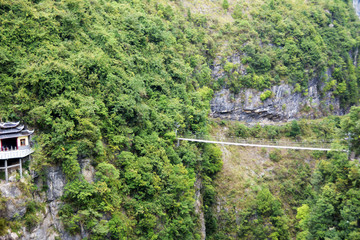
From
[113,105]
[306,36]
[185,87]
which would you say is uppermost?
[306,36]

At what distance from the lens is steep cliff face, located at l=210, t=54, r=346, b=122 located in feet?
116

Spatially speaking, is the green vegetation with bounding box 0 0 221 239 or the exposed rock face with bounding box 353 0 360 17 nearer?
the green vegetation with bounding box 0 0 221 239

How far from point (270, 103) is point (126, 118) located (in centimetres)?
1950

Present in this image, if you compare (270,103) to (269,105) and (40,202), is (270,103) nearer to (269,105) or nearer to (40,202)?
(269,105)

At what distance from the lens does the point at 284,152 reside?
33.2m

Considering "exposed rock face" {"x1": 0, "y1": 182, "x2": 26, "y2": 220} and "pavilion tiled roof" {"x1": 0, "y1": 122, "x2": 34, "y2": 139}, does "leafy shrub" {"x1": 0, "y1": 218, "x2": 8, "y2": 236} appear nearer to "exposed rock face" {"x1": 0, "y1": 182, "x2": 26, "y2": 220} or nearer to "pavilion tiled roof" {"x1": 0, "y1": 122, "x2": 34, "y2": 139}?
"exposed rock face" {"x1": 0, "y1": 182, "x2": 26, "y2": 220}

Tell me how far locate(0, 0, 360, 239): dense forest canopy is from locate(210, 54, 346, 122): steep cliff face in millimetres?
1966

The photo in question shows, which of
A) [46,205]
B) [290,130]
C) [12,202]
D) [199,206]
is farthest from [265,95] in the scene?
[12,202]

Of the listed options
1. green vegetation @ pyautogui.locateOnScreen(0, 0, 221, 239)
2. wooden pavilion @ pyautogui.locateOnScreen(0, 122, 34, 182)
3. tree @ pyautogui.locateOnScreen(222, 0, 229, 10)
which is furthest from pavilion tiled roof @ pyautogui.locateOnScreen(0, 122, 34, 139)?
tree @ pyautogui.locateOnScreen(222, 0, 229, 10)

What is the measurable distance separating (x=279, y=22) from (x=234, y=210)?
2138 cm

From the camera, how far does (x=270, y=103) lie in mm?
36781

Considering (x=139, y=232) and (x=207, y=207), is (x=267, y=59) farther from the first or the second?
(x=139, y=232)

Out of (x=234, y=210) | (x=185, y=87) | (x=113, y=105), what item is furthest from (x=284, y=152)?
(x=113, y=105)

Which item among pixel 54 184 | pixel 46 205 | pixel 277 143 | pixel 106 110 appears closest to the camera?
pixel 46 205
